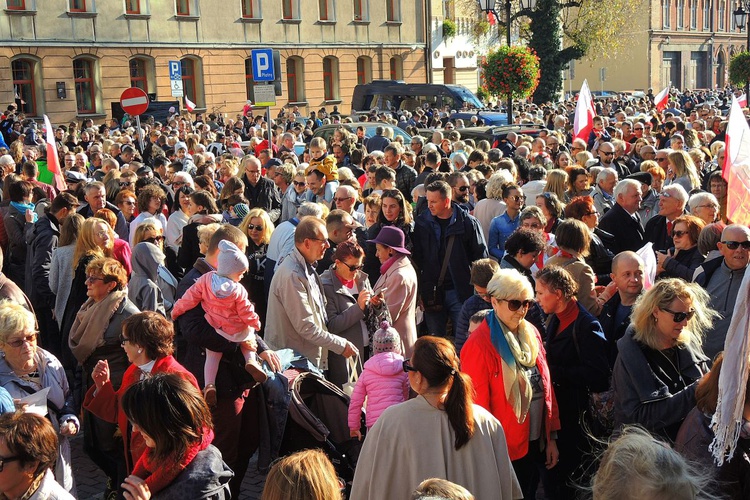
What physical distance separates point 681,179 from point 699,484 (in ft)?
26.5

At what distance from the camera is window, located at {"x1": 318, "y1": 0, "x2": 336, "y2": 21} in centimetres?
4325

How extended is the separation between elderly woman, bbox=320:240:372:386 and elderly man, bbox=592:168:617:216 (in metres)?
4.06

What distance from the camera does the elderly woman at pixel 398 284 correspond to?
22.2 feet

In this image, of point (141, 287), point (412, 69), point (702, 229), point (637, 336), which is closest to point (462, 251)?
point (702, 229)

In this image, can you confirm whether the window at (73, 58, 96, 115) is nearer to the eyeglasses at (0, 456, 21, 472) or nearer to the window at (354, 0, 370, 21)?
the window at (354, 0, 370, 21)

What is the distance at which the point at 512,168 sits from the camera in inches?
422

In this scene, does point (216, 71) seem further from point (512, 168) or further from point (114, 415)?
point (114, 415)

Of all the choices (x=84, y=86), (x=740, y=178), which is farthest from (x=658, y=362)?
(x=84, y=86)

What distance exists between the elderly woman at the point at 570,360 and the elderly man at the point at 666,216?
10.3ft

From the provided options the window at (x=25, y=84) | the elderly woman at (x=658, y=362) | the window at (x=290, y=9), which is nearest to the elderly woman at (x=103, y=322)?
the elderly woman at (x=658, y=362)

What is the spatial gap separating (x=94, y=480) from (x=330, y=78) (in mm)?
39601

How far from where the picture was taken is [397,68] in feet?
155

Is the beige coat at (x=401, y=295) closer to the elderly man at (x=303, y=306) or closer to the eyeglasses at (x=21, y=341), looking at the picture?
the elderly man at (x=303, y=306)

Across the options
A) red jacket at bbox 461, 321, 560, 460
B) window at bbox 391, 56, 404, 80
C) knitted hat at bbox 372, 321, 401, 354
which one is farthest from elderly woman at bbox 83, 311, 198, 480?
window at bbox 391, 56, 404, 80
